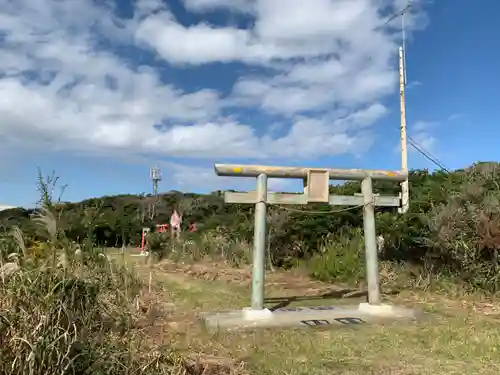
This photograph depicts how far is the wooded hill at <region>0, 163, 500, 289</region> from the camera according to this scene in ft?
29.6

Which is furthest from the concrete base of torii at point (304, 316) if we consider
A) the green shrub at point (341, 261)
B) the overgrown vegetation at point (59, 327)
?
the green shrub at point (341, 261)

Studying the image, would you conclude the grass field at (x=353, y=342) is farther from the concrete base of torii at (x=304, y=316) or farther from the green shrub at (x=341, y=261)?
the green shrub at (x=341, y=261)

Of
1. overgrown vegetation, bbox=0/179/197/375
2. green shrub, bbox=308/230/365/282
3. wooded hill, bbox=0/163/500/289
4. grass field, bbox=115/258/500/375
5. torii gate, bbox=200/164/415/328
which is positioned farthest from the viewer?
green shrub, bbox=308/230/365/282

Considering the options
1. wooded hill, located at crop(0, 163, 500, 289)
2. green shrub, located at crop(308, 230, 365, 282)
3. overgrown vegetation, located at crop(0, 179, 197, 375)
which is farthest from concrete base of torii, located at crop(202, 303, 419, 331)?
green shrub, located at crop(308, 230, 365, 282)

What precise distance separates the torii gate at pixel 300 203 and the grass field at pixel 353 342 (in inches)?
18.7

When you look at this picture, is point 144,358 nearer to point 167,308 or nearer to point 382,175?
point 167,308

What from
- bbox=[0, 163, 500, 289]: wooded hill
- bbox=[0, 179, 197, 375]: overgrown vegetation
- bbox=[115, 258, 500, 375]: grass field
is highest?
bbox=[0, 163, 500, 289]: wooded hill

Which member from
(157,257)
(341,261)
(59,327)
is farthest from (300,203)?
(157,257)

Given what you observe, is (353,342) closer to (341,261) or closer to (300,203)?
(300,203)

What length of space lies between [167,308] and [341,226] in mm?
6333

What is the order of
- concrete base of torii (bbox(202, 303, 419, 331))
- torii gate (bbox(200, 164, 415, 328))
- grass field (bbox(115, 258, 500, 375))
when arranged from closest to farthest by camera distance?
1. grass field (bbox(115, 258, 500, 375))
2. concrete base of torii (bbox(202, 303, 419, 331))
3. torii gate (bbox(200, 164, 415, 328))

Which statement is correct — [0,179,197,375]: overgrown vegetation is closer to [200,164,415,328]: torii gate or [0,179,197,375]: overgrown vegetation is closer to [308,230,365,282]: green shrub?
[200,164,415,328]: torii gate

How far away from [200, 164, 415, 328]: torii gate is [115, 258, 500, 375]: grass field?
0.48m

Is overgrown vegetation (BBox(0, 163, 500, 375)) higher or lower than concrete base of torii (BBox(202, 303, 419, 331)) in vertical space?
A: higher
